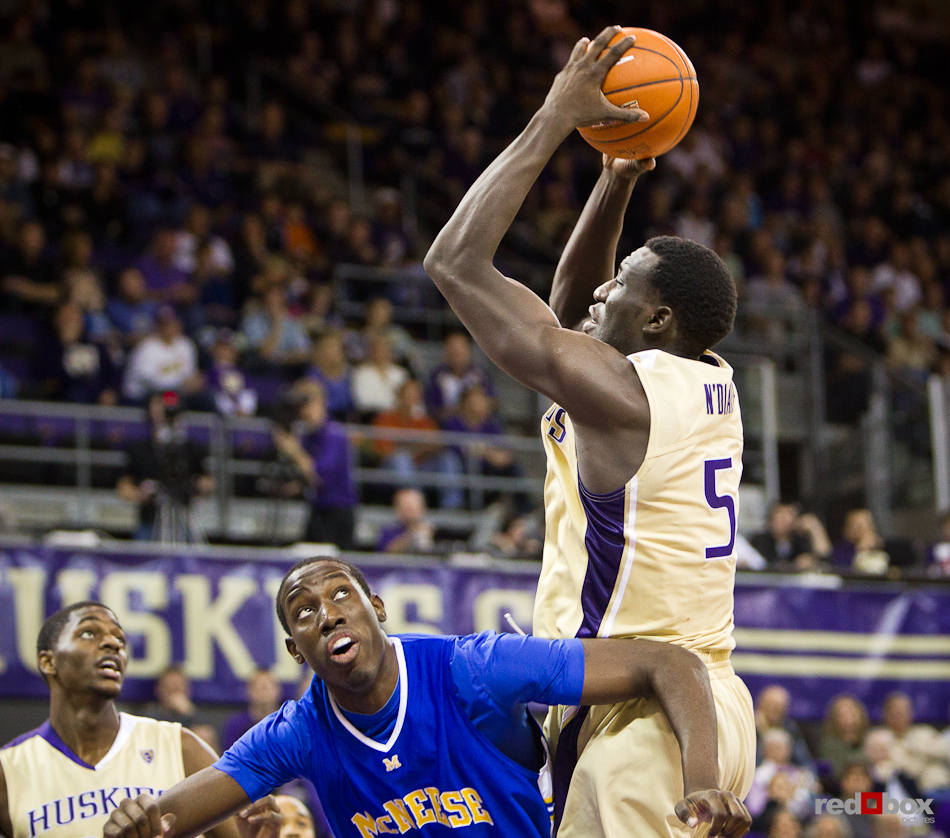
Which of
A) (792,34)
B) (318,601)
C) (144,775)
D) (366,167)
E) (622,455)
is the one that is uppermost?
(792,34)

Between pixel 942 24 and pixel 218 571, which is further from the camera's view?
pixel 942 24

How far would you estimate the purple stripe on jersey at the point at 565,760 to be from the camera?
3.95m

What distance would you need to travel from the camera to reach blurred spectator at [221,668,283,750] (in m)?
9.24

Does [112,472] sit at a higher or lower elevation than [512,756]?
higher

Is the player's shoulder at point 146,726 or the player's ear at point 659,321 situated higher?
the player's ear at point 659,321

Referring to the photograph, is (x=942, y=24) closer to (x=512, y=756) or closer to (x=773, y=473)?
(x=773, y=473)

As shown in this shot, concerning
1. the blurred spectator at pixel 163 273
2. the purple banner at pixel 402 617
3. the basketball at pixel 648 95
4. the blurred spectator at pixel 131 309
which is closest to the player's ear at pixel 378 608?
the basketball at pixel 648 95

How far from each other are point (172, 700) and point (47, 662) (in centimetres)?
409

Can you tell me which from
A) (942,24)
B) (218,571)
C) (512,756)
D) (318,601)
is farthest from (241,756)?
(942,24)

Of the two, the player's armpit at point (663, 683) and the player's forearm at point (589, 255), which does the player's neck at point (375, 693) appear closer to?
the player's armpit at point (663, 683)

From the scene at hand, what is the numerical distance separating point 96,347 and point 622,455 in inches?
321

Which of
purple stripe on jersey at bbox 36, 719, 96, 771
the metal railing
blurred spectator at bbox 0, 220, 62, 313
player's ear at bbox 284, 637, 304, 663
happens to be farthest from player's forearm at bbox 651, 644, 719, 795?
blurred spectator at bbox 0, 220, 62, 313

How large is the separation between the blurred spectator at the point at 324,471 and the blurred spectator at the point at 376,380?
4.03ft

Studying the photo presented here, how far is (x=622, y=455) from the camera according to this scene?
3.82 m
